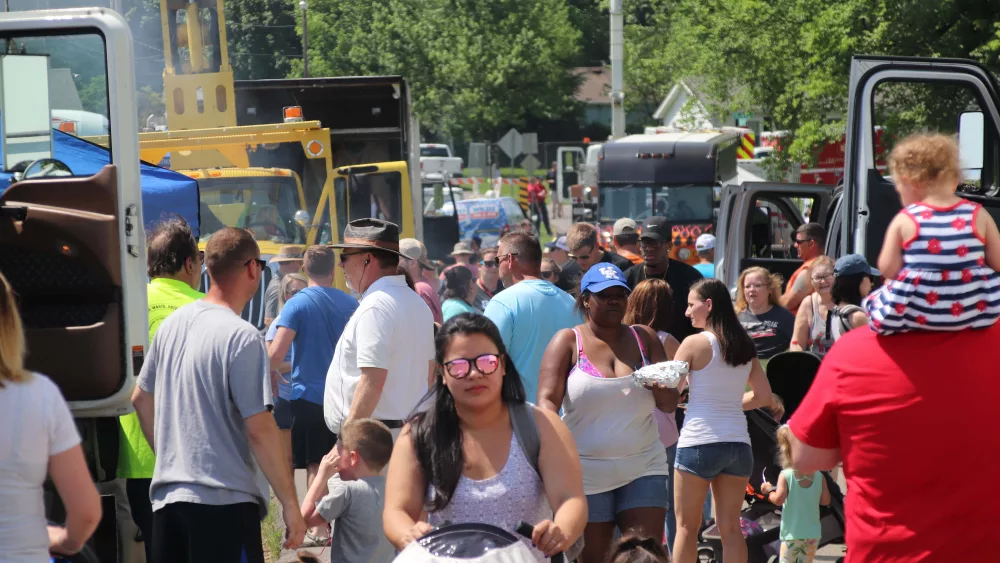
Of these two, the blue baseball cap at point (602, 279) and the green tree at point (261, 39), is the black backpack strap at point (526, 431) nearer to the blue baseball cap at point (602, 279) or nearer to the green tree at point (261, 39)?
the blue baseball cap at point (602, 279)

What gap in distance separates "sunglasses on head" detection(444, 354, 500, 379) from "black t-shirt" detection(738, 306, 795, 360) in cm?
558

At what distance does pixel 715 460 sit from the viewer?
655cm

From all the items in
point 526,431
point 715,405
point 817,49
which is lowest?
point 715,405

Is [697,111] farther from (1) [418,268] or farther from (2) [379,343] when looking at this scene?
(2) [379,343]

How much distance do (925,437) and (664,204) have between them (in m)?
20.2

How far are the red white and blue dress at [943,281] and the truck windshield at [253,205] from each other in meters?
10.6

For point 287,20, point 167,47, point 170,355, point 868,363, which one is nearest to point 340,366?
point 170,355

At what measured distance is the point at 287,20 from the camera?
5975 cm

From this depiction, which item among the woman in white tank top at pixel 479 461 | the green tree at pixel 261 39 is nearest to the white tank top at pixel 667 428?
the woman in white tank top at pixel 479 461

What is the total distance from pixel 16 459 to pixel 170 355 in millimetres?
1423

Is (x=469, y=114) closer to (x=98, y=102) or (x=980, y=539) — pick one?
(x=98, y=102)

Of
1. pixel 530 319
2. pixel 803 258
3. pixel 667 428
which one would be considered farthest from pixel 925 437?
pixel 803 258

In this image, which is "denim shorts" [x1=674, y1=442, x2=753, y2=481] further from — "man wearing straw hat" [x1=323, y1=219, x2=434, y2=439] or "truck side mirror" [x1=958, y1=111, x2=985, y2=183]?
"truck side mirror" [x1=958, y1=111, x2=985, y2=183]

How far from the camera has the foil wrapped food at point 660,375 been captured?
5.77m
